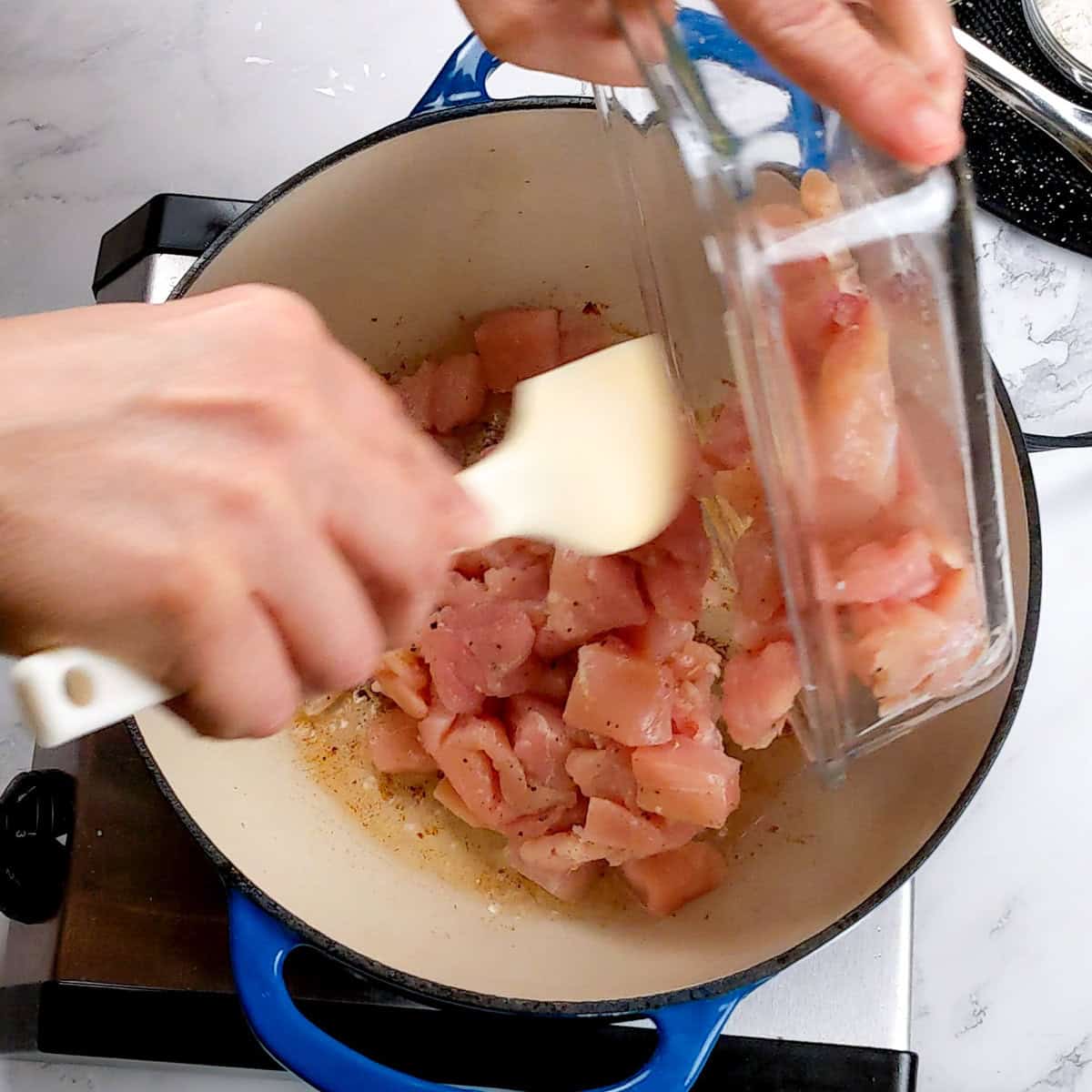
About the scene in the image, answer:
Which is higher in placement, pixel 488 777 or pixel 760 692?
pixel 760 692

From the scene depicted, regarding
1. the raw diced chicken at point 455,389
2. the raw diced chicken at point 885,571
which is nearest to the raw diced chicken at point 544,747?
the raw diced chicken at point 455,389

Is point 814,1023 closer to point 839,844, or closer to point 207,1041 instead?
point 839,844

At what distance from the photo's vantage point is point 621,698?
3.21 feet

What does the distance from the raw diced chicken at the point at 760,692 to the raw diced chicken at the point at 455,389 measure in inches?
18.0

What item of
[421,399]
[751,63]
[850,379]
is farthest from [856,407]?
[421,399]

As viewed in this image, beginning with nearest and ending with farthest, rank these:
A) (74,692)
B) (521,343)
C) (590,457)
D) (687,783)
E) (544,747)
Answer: (74,692) → (590,457) → (687,783) → (544,747) → (521,343)

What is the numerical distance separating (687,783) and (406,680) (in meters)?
0.28

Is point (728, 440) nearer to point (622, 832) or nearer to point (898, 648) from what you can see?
point (898, 648)

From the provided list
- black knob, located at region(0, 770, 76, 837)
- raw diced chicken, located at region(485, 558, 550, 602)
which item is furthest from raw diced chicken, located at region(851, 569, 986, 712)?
black knob, located at region(0, 770, 76, 837)

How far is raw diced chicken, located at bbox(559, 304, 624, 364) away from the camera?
3.82ft

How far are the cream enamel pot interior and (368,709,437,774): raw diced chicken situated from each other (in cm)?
6

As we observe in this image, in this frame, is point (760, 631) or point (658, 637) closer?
point (760, 631)

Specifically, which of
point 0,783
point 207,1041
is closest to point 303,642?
point 207,1041

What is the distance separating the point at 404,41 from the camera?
49.9 inches
